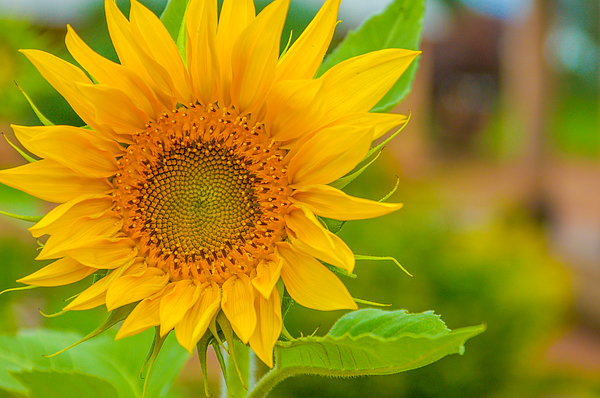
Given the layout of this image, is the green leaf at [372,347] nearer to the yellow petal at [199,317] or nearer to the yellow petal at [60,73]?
the yellow petal at [199,317]

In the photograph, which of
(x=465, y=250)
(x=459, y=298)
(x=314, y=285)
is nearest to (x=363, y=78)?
(x=314, y=285)

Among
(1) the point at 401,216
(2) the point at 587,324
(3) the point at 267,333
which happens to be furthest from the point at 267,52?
(2) the point at 587,324

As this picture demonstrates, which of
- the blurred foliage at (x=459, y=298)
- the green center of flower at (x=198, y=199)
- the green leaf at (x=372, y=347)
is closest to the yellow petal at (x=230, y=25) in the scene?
the green center of flower at (x=198, y=199)

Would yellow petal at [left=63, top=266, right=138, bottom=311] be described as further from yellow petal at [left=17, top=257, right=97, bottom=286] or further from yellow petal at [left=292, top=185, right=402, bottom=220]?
yellow petal at [left=292, top=185, right=402, bottom=220]

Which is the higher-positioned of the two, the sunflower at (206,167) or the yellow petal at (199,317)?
the sunflower at (206,167)

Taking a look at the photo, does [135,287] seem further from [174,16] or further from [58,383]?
[174,16]

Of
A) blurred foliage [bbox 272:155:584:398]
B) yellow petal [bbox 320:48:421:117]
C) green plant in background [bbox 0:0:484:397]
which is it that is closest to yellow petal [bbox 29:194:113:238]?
green plant in background [bbox 0:0:484:397]
